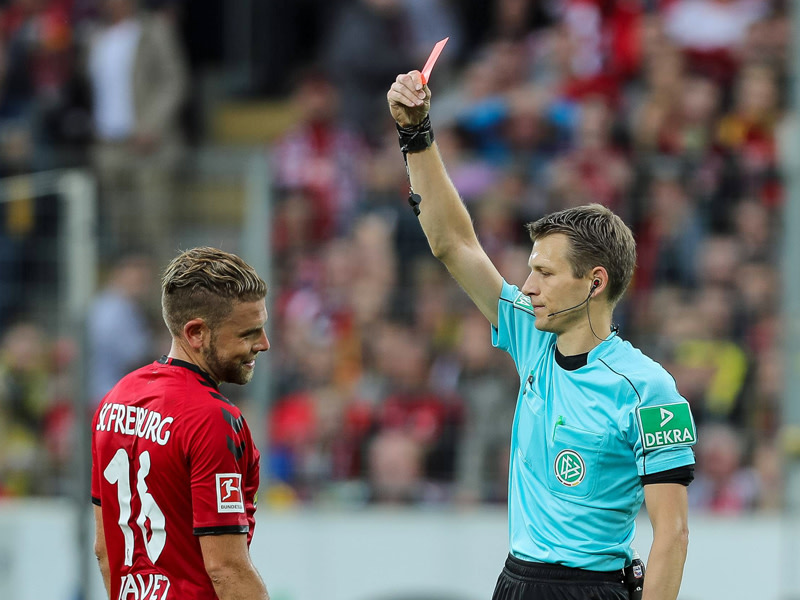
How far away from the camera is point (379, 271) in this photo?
8148 mm

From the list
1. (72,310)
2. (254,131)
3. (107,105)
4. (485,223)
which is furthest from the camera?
(254,131)

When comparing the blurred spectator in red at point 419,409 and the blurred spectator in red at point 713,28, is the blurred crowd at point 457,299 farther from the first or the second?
the blurred spectator in red at point 713,28

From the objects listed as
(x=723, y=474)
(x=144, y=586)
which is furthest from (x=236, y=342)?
(x=723, y=474)

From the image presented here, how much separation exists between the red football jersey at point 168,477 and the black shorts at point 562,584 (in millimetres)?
803

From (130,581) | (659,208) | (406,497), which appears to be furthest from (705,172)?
(130,581)

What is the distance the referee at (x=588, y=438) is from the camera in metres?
3.58

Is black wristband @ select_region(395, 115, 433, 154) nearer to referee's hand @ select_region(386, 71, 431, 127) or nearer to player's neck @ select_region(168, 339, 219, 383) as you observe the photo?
referee's hand @ select_region(386, 71, 431, 127)

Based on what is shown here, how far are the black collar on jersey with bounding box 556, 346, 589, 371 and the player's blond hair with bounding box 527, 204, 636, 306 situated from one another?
0.19 metres

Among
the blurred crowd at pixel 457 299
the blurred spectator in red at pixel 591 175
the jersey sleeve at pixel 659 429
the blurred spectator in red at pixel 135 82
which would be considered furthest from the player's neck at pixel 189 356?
the blurred spectator in red at pixel 135 82

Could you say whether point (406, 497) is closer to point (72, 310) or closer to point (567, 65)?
point (72, 310)

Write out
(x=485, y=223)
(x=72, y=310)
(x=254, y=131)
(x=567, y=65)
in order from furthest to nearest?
(x=254, y=131)
(x=567, y=65)
(x=485, y=223)
(x=72, y=310)

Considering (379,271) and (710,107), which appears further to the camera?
(710,107)

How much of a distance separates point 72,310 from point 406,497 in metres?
2.29

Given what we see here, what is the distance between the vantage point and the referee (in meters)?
3.58
